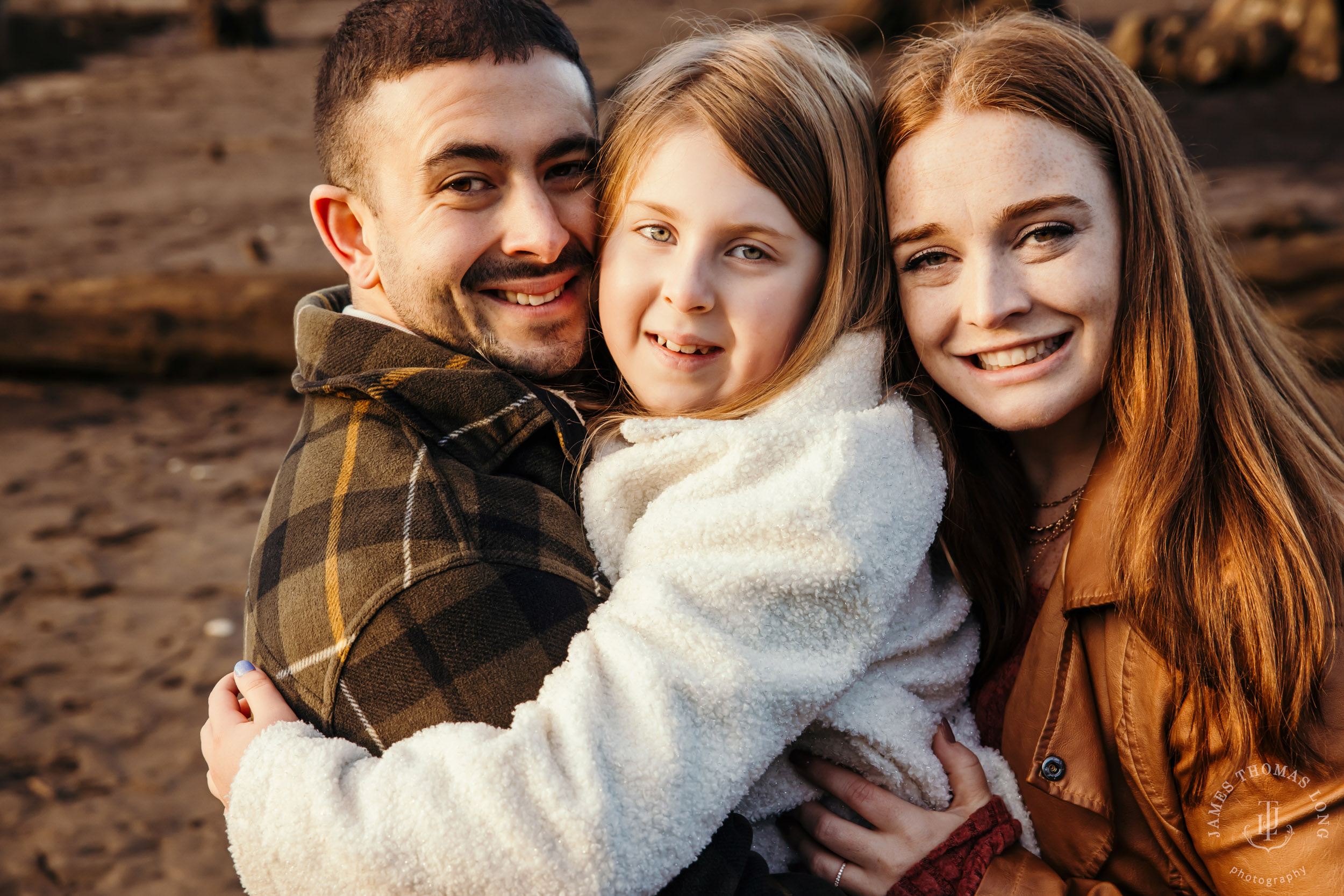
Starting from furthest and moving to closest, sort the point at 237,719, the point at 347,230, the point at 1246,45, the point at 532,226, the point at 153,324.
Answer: the point at 1246,45 → the point at 153,324 → the point at 347,230 → the point at 532,226 → the point at 237,719

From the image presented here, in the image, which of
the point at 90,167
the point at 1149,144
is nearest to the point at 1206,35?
the point at 1149,144

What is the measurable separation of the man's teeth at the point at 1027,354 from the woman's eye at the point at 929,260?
21 centimetres

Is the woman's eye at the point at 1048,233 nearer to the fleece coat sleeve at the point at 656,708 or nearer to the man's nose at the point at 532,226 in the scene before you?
the fleece coat sleeve at the point at 656,708

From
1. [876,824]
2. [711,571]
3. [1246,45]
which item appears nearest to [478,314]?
[711,571]

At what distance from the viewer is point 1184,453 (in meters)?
1.92

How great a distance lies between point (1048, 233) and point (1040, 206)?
0.22 feet

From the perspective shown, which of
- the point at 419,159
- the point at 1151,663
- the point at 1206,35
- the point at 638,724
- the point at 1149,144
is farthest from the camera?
the point at 1206,35

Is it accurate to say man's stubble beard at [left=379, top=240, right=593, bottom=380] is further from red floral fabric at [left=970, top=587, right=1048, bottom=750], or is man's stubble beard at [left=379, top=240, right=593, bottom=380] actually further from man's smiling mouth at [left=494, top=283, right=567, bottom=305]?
red floral fabric at [left=970, top=587, right=1048, bottom=750]

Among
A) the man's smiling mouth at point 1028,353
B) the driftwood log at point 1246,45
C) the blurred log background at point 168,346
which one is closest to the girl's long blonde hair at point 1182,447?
the man's smiling mouth at point 1028,353

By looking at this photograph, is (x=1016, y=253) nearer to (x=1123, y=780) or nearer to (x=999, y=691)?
(x=999, y=691)

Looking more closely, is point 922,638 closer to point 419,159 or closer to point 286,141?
point 419,159

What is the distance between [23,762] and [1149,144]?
13.0 ft

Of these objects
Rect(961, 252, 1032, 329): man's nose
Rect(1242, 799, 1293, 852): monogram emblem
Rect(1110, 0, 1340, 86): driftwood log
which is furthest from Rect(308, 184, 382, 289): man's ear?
Rect(1110, 0, 1340, 86): driftwood log

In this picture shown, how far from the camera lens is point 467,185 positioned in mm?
2234
